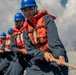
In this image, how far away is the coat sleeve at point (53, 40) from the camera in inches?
237

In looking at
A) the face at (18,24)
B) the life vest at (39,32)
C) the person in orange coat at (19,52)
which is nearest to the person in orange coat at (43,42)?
the life vest at (39,32)

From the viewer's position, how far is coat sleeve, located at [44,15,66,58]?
6.01 metres

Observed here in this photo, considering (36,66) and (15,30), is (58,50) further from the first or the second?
(15,30)

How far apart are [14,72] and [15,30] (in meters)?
1.59

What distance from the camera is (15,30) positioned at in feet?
36.5

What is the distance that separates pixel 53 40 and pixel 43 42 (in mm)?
392

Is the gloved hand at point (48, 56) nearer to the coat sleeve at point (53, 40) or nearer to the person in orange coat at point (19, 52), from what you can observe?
the coat sleeve at point (53, 40)

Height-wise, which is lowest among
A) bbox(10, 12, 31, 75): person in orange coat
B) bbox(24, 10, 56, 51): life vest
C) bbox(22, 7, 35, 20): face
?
bbox(10, 12, 31, 75): person in orange coat

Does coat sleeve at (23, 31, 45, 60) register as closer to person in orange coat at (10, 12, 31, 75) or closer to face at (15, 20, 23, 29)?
person in orange coat at (10, 12, 31, 75)

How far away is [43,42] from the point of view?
21.3ft

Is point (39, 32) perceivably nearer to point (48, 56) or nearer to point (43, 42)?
point (43, 42)

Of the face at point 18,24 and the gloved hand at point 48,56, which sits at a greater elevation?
the face at point 18,24

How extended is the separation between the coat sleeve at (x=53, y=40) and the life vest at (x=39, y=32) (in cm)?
14

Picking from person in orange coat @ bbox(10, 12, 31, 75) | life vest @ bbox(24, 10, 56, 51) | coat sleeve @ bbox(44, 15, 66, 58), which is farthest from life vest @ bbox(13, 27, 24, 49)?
coat sleeve @ bbox(44, 15, 66, 58)
